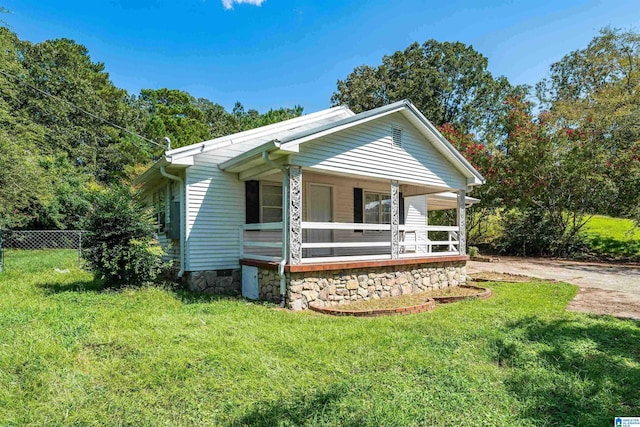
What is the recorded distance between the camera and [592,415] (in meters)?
2.99

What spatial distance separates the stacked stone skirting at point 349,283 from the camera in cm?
686

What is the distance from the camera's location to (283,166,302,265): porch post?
6.80 metres

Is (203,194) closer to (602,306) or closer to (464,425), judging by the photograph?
(464,425)

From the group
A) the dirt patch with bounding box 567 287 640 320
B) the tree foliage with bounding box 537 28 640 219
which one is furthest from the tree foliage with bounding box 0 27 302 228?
the tree foliage with bounding box 537 28 640 219

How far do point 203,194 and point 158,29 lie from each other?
12.7 meters

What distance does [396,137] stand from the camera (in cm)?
891

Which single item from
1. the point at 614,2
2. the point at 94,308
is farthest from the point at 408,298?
the point at 614,2

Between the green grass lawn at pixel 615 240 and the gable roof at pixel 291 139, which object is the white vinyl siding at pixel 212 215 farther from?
the green grass lawn at pixel 615 240

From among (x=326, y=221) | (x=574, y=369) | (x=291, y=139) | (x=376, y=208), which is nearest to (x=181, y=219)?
(x=291, y=139)

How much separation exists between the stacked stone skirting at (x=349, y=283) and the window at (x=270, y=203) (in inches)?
70.6

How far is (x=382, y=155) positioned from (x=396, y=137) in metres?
0.80

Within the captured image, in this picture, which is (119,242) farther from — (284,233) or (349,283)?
(349,283)

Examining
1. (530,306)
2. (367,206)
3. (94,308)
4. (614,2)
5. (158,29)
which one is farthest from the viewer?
(158,29)

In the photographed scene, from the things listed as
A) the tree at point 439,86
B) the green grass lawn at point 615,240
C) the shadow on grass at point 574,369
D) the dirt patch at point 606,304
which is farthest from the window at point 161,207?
the tree at point 439,86
